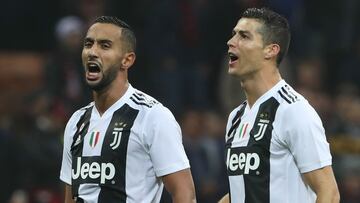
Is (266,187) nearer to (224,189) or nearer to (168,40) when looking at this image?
(224,189)

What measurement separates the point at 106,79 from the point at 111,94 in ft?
0.52

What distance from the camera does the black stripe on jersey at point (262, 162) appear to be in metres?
6.66

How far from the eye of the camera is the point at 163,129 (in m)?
6.98

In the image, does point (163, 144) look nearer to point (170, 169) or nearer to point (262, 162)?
point (170, 169)

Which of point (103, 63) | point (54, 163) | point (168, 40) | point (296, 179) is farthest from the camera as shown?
point (168, 40)

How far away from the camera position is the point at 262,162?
668cm

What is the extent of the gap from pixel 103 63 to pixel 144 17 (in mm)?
6829

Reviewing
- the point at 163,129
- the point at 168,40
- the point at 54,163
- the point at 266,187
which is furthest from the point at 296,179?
the point at 168,40

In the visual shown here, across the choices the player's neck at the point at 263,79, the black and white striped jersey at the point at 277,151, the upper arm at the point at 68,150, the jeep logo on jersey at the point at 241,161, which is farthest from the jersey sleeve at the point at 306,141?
the upper arm at the point at 68,150

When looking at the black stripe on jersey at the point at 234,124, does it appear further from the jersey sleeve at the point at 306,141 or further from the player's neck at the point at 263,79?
the jersey sleeve at the point at 306,141

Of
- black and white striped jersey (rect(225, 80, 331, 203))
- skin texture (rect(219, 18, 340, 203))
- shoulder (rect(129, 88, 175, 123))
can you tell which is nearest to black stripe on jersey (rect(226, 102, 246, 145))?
black and white striped jersey (rect(225, 80, 331, 203))

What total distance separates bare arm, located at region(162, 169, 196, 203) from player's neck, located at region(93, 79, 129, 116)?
2.14 ft

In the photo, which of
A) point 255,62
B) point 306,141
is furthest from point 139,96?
point 306,141

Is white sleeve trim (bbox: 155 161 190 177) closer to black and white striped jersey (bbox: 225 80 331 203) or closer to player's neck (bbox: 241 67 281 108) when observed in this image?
black and white striped jersey (bbox: 225 80 331 203)
